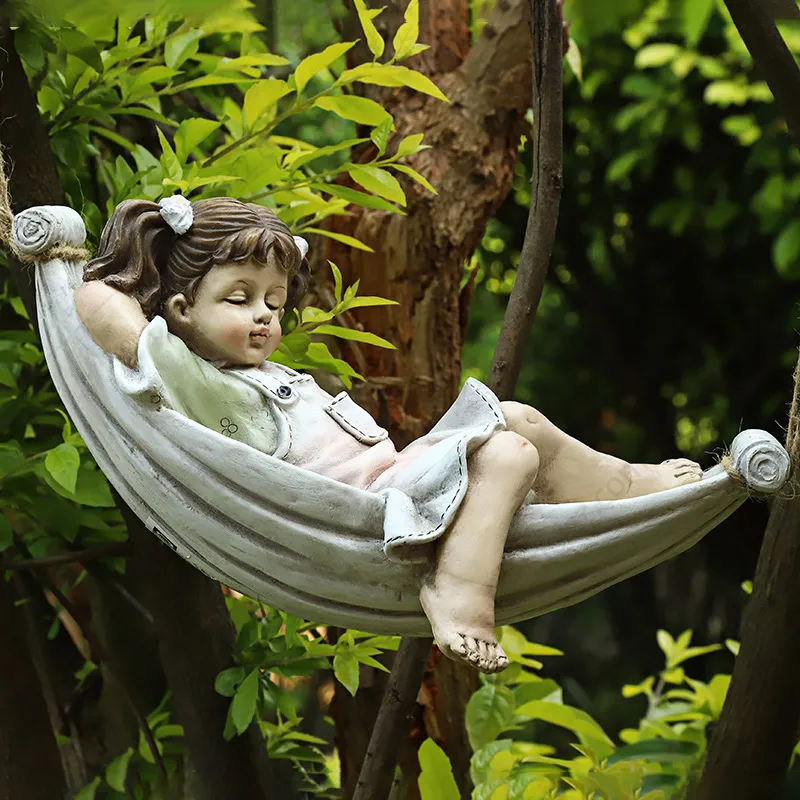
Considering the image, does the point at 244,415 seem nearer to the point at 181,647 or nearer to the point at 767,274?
the point at 181,647

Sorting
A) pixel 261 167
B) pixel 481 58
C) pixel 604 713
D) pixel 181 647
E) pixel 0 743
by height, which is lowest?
pixel 604 713

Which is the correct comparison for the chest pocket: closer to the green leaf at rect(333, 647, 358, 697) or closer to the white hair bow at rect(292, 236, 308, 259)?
the white hair bow at rect(292, 236, 308, 259)

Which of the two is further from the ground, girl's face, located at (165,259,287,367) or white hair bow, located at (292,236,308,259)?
white hair bow, located at (292,236,308,259)

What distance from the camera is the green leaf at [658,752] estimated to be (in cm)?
171

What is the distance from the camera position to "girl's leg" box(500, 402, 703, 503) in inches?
36.0

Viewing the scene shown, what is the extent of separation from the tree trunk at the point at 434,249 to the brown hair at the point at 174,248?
2.44 ft

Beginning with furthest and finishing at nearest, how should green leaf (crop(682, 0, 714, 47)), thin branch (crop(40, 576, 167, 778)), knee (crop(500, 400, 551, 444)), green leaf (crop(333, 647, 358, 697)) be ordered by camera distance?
thin branch (crop(40, 576, 167, 778)), green leaf (crop(333, 647, 358, 697)), knee (crop(500, 400, 551, 444)), green leaf (crop(682, 0, 714, 47))

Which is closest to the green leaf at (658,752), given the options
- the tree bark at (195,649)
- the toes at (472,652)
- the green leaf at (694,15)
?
the tree bark at (195,649)

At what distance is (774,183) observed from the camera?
2574 millimetres

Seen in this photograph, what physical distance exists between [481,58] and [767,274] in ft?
6.02

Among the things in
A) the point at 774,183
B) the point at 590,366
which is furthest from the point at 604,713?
the point at 774,183

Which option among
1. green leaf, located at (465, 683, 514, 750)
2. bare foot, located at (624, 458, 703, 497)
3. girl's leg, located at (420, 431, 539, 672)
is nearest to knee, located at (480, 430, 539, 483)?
girl's leg, located at (420, 431, 539, 672)

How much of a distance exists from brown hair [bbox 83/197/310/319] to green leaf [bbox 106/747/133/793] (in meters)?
0.86

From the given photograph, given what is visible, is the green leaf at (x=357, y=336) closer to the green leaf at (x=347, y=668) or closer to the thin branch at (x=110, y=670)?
the green leaf at (x=347, y=668)
